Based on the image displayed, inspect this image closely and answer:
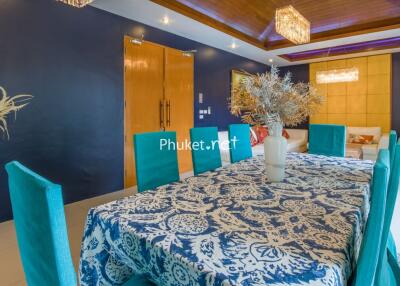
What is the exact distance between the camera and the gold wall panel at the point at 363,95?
228 inches

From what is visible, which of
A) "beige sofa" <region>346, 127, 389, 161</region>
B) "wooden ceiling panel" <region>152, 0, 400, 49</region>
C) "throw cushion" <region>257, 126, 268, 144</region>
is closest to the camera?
"wooden ceiling panel" <region>152, 0, 400, 49</region>

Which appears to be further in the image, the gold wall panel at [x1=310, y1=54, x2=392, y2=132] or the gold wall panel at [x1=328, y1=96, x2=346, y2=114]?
the gold wall panel at [x1=328, y1=96, x2=346, y2=114]

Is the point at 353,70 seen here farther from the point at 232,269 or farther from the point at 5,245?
the point at 5,245

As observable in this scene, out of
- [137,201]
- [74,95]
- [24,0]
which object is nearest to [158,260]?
[137,201]

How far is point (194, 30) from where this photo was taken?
4121 millimetres

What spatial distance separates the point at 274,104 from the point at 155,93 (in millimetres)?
2848

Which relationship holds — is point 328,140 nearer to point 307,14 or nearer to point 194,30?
point 307,14

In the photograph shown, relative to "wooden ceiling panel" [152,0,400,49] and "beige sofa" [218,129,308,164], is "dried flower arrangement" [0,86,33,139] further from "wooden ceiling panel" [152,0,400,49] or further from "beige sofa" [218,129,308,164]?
"beige sofa" [218,129,308,164]

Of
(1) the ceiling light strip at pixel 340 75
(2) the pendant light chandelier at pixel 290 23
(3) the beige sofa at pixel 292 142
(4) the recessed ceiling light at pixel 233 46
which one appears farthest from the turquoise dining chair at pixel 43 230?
(1) the ceiling light strip at pixel 340 75

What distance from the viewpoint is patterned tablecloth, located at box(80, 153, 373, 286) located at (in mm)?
754

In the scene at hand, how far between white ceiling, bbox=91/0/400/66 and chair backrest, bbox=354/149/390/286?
321 centimetres

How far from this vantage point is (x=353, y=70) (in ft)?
14.5

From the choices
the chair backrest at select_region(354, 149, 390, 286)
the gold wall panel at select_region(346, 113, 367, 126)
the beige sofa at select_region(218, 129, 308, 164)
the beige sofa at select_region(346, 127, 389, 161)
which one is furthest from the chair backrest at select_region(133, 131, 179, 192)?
the gold wall panel at select_region(346, 113, 367, 126)

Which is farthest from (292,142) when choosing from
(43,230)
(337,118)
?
(43,230)
